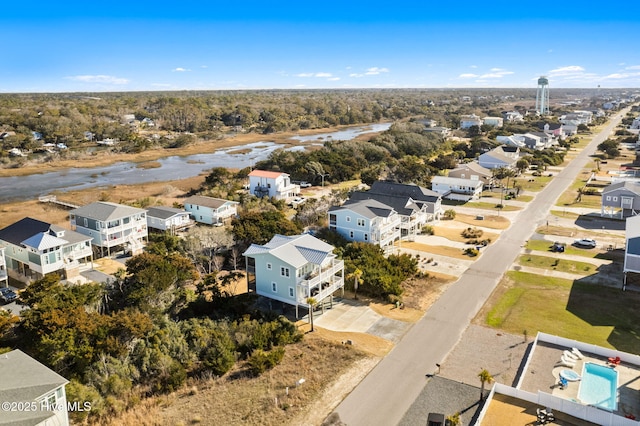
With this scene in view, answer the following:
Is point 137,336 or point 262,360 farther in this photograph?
point 137,336

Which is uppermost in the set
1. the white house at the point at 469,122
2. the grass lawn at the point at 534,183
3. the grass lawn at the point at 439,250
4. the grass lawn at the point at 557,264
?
the white house at the point at 469,122

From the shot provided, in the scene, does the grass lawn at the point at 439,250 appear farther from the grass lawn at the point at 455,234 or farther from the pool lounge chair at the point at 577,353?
the pool lounge chair at the point at 577,353

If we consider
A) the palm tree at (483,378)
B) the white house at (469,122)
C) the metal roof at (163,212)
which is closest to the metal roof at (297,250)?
the palm tree at (483,378)

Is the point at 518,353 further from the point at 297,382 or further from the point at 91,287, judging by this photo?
the point at 91,287

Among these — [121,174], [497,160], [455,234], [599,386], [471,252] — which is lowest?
[599,386]

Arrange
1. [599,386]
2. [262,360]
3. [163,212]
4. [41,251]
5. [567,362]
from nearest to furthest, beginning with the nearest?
[599,386]
[262,360]
[567,362]
[41,251]
[163,212]

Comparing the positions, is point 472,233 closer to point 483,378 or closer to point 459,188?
point 459,188

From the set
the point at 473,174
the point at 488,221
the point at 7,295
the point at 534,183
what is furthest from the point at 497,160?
the point at 7,295
